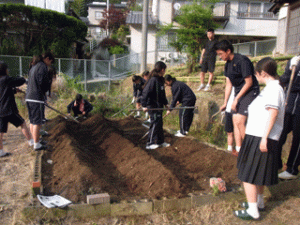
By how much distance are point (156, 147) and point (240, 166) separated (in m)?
2.48

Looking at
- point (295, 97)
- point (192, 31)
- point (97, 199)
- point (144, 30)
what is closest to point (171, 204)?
point (97, 199)

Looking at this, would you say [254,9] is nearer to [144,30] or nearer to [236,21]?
[236,21]

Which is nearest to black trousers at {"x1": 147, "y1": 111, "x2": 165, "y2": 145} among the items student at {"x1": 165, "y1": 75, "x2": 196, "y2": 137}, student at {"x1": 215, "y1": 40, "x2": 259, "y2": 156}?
student at {"x1": 165, "y1": 75, "x2": 196, "y2": 137}

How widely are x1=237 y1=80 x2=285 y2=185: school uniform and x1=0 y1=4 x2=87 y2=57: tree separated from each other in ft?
51.7

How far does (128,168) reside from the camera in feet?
13.2

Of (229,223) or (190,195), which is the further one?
(190,195)

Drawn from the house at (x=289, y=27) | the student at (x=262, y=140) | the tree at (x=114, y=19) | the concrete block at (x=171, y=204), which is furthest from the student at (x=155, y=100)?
the tree at (x=114, y=19)

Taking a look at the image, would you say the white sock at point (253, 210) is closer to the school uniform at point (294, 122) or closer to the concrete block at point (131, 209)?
the concrete block at point (131, 209)

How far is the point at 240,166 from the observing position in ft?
9.02

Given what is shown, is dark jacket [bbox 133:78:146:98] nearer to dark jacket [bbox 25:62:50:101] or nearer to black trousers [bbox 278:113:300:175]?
dark jacket [bbox 25:62:50:101]

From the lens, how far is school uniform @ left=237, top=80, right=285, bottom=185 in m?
2.58

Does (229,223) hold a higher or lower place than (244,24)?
lower

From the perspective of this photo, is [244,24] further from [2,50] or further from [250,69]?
[250,69]

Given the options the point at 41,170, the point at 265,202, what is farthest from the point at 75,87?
the point at 265,202
